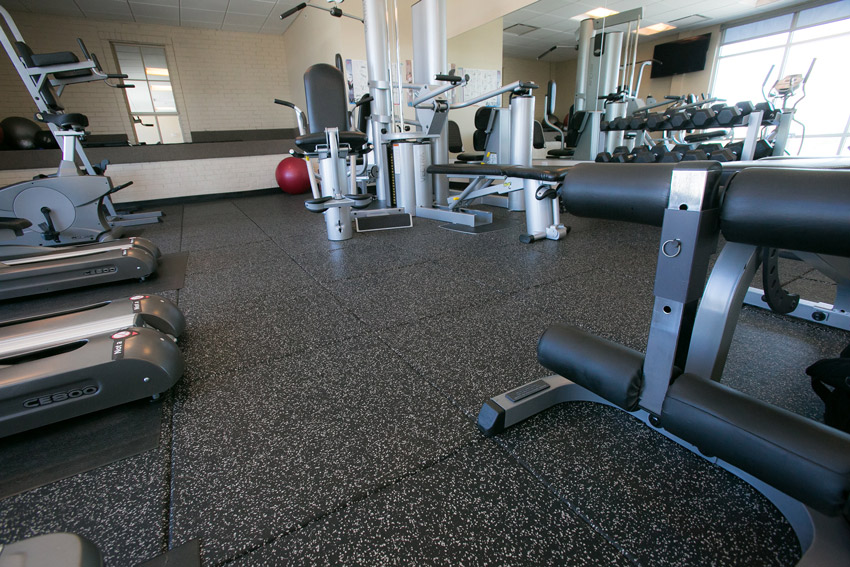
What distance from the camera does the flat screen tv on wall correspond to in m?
4.12

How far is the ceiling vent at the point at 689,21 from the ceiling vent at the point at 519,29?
170cm

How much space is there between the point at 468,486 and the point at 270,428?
20.4 inches

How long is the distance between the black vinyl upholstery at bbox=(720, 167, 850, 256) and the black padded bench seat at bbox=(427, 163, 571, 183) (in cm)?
146

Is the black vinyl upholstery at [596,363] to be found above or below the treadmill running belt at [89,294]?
above

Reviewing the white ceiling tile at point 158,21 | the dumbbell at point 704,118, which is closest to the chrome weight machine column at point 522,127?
the dumbbell at point 704,118

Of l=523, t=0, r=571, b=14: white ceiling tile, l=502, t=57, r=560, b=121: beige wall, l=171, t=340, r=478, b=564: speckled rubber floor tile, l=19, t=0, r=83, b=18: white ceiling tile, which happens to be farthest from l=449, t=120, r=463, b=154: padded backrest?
l=19, t=0, r=83, b=18: white ceiling tile

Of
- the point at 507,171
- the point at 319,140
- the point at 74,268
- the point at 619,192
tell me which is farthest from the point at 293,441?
the point at 319,140

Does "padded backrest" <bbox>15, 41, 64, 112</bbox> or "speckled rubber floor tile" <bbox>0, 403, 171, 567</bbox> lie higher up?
"padded backrest" <bbox>15, 41, 64, 112</bbox>

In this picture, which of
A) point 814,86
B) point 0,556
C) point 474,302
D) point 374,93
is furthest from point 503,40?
point 0,556

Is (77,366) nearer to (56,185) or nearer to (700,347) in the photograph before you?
(700,347)

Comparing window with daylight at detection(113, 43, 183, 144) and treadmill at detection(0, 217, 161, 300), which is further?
window with daylight at detection(113, 43, 183, 144)

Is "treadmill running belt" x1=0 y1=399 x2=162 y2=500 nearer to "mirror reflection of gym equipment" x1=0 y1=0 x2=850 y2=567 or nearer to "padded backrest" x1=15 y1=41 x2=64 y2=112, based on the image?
"mirror reflection of gym equipment" x1=0 y1=0 x2=850 y2=567

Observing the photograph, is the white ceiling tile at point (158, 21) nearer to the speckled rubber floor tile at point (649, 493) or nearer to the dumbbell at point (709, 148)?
the dumbbell at point (709, 148)

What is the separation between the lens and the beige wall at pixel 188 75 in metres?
6.39
